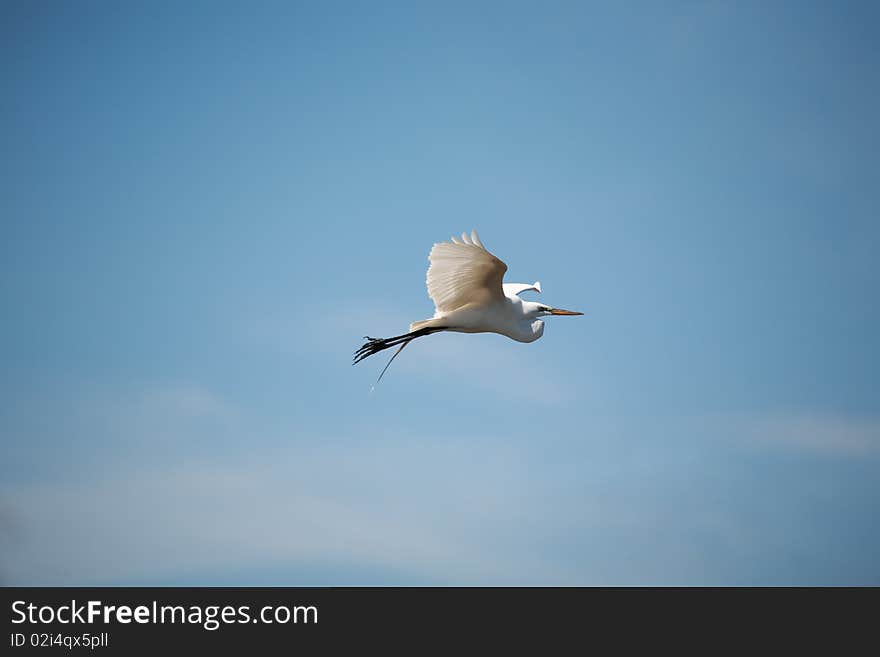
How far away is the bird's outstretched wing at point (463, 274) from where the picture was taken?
12414mm

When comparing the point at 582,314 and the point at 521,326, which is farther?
the point at 582,314

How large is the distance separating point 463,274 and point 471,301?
76 centimetres

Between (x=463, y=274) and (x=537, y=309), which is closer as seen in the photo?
(x=463, y=274)

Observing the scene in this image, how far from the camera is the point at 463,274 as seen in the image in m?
13.0

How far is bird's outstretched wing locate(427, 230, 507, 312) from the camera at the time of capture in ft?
40.7

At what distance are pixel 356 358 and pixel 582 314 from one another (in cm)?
390

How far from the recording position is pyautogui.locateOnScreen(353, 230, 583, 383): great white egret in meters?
12.6

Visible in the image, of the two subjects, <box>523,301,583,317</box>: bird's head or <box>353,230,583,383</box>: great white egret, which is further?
<box>523,301,583,317</box>: bird's head

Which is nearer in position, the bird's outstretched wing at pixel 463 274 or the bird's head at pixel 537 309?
the bird's outstretched wing at pixel 463 274

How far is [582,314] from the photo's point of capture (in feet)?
50.3
